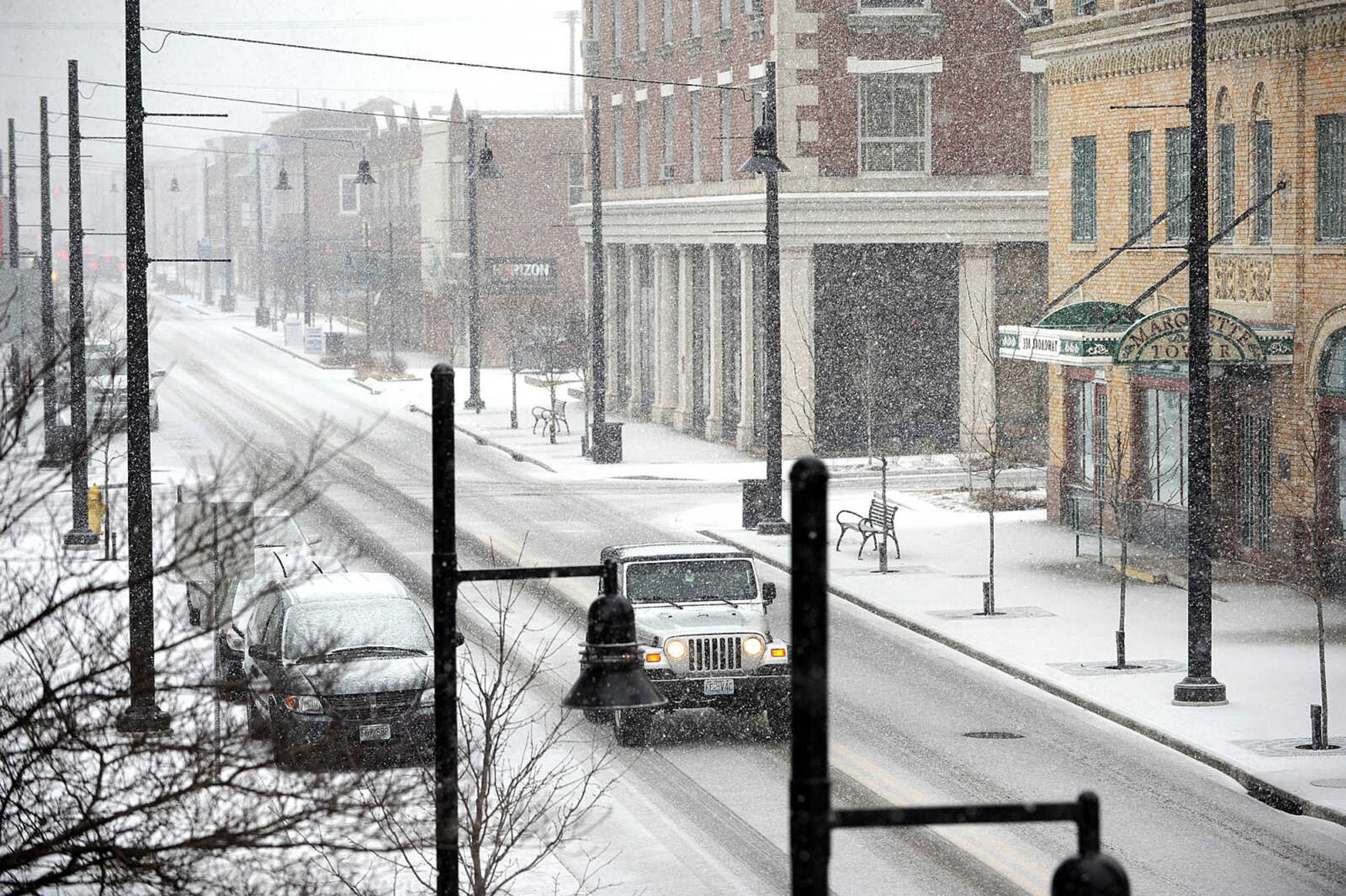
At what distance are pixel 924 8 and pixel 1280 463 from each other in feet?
66.6

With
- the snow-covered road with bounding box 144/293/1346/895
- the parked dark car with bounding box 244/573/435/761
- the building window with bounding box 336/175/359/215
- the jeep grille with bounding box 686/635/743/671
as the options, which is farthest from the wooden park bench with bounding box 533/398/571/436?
the building window with bounding box 336/175/359/215

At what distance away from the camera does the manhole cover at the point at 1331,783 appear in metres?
17.9

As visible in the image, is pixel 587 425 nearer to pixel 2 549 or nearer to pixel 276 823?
pixel 2 549

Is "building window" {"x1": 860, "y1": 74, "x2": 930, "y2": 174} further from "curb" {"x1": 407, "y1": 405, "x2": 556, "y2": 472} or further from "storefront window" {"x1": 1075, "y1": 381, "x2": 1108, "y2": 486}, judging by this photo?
"storefront window" {"x1": 1075, "y1": 381, "x2": 1108, "y2": 486}

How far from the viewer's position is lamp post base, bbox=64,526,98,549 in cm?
3350

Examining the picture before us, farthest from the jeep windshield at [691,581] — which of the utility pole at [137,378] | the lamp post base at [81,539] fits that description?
the lamp post base at [81,539]

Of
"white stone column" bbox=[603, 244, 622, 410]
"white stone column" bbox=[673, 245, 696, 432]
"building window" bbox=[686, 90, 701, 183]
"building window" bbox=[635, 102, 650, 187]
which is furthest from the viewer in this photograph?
"white stone column" bbox=[603, 244, 622, 410]

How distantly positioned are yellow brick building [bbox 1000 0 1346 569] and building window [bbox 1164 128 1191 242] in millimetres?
39

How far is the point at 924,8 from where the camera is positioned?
1838 inches

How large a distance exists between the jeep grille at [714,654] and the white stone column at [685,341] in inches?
1310

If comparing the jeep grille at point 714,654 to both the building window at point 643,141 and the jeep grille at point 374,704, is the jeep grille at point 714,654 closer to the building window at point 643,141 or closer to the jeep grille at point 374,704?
the jeep grille at point 374,704

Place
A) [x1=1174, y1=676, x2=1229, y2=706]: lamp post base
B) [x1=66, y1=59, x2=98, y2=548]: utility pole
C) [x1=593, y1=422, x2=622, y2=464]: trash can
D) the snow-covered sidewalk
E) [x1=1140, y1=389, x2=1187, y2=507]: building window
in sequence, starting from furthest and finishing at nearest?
[x1=593, y1=422, x2=622, y2=464]: trash can → [x1=1140, y1=389, x2=1187, y2=507]: building window → [x1=66, y1=59, x2=98, y2=548]: utility pole → [x1=1174, y1=676, x2=1229, y2=706]: lamp post base → the snow-covered sidewalk

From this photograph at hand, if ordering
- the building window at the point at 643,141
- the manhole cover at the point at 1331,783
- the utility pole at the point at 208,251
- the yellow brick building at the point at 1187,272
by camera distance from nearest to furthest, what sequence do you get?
the manhole cover at the point at 1331,783
the yellow brick building at the point at 1187,272
the building window at the point at 643,141
the utility pole at the point at 208,251

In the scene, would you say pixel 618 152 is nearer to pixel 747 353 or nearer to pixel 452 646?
pixel 747 353
